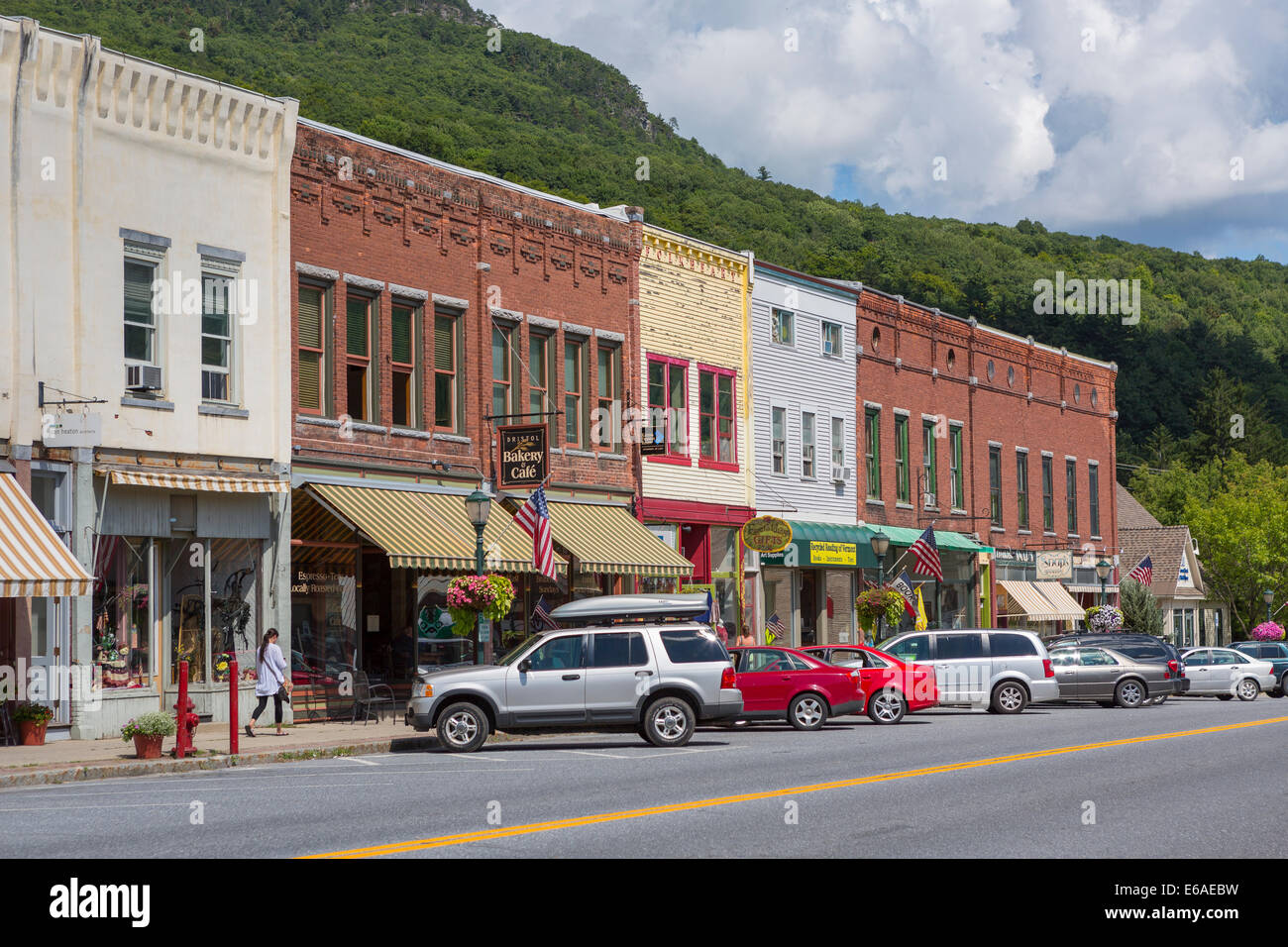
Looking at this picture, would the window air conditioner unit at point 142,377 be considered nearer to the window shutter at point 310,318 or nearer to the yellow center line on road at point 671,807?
the window shutter at point 310,318

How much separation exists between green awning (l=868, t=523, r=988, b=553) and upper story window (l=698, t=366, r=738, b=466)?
23.7 ft

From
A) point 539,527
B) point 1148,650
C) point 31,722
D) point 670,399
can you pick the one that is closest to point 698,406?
point 670,399

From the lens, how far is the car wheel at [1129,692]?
3278cm

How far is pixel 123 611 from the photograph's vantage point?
2325 cm

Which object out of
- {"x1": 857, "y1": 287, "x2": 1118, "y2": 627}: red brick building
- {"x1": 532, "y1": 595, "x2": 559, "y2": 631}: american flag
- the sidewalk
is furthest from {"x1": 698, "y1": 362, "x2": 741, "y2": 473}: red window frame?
the sidewalk

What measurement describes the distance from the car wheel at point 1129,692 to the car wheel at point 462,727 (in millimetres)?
17045

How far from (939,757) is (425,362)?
13.6 metres

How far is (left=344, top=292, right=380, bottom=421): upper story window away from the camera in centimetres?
2756

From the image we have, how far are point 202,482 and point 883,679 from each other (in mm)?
11999

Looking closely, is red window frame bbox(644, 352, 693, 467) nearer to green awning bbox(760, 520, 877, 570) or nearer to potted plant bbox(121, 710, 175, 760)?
green awning bbox(760, 520, 877, 570)

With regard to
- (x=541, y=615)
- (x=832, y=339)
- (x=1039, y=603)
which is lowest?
(x=1039, y=603)

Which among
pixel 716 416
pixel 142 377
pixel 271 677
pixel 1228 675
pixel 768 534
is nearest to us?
pixel 142 377

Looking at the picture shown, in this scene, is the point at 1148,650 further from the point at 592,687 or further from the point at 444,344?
the point at 592,687
